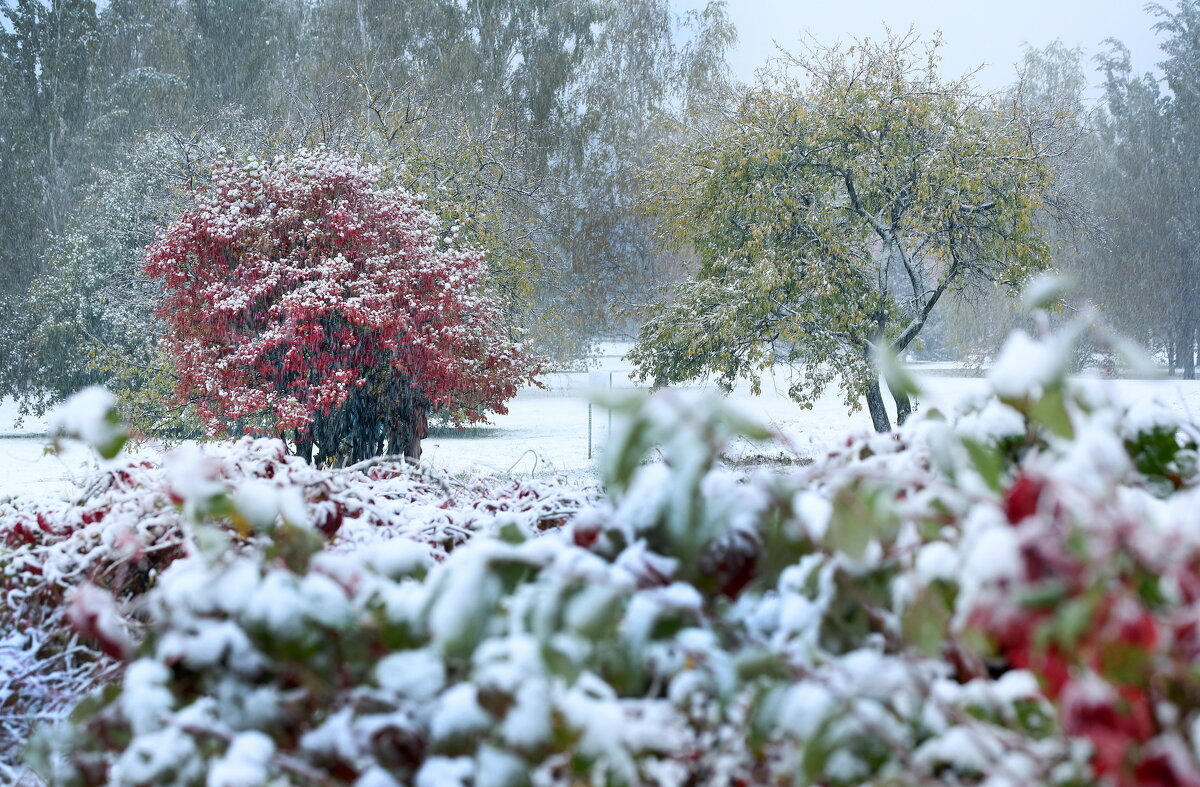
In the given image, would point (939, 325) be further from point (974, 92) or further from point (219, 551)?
point (219, 551)

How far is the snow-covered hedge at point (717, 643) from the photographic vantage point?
21.2 inches

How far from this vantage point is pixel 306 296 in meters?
6.29

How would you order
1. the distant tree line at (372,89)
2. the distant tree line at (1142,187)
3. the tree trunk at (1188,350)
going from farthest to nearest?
the tree trunk at (1188,350) → the distant tree line at (1142,187) → the distant tree line at (372,89)

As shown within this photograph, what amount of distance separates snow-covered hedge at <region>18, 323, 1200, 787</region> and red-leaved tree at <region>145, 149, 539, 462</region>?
573 cm

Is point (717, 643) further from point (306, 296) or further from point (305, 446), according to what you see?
point (305, 446)

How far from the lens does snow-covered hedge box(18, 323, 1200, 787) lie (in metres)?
0.54

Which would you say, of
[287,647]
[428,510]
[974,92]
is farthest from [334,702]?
[974,92]

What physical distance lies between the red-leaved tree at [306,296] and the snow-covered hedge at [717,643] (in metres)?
5.73

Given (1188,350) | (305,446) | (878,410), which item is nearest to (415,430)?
(305,446)

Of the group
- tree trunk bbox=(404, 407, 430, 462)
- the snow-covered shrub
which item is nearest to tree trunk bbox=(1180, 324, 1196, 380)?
tree trunk bbox=(404, 407, 430, 462)

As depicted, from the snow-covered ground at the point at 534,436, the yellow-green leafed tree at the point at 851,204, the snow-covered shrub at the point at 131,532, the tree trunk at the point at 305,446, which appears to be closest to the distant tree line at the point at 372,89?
the snow-covered ground at the point at 534,436

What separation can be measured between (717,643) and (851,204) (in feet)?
30.9

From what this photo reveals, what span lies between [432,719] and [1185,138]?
25.0m

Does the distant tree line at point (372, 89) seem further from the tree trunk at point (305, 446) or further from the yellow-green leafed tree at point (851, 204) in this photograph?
the tree trunk at point (305, 446)
